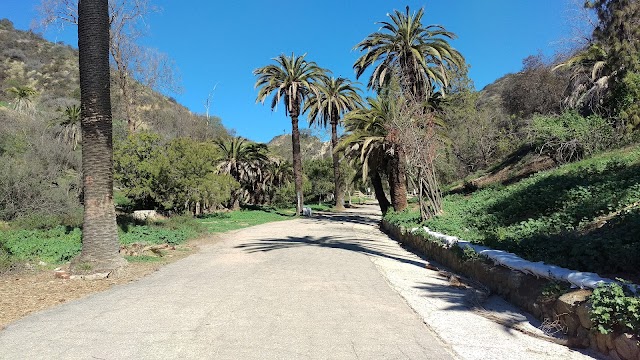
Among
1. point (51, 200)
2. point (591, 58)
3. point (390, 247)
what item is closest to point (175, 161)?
point (51, 200)

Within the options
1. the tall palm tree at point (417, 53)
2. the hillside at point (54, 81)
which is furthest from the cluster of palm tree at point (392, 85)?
the hillside at point (54, 81)

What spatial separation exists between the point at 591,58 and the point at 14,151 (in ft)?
102

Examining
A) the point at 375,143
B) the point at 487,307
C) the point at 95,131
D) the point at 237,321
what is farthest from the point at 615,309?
the point at 375,143

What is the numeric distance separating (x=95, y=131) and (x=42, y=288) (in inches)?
145

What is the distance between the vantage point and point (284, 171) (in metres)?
49.6

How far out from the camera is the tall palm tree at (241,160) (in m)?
38.6

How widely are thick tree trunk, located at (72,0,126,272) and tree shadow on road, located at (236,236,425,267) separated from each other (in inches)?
177

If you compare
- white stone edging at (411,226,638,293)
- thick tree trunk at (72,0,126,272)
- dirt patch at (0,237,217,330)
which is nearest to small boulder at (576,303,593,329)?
white stone edging at (411,226,638,293)

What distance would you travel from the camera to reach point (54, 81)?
6600 cm

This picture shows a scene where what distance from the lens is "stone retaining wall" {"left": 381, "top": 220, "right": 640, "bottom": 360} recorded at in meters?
4.32

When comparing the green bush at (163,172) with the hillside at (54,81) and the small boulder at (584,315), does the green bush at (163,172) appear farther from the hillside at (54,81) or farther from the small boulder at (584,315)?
the hillside at (54,81)

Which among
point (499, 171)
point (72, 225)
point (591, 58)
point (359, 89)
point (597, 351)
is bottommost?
point (597, 351)

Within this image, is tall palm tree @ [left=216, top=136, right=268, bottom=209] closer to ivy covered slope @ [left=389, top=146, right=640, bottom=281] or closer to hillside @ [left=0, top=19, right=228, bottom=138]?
hillside @ [left=0, top=19, right=228, bottom=138]

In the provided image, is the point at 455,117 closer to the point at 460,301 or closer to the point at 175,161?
the point at 175,161
